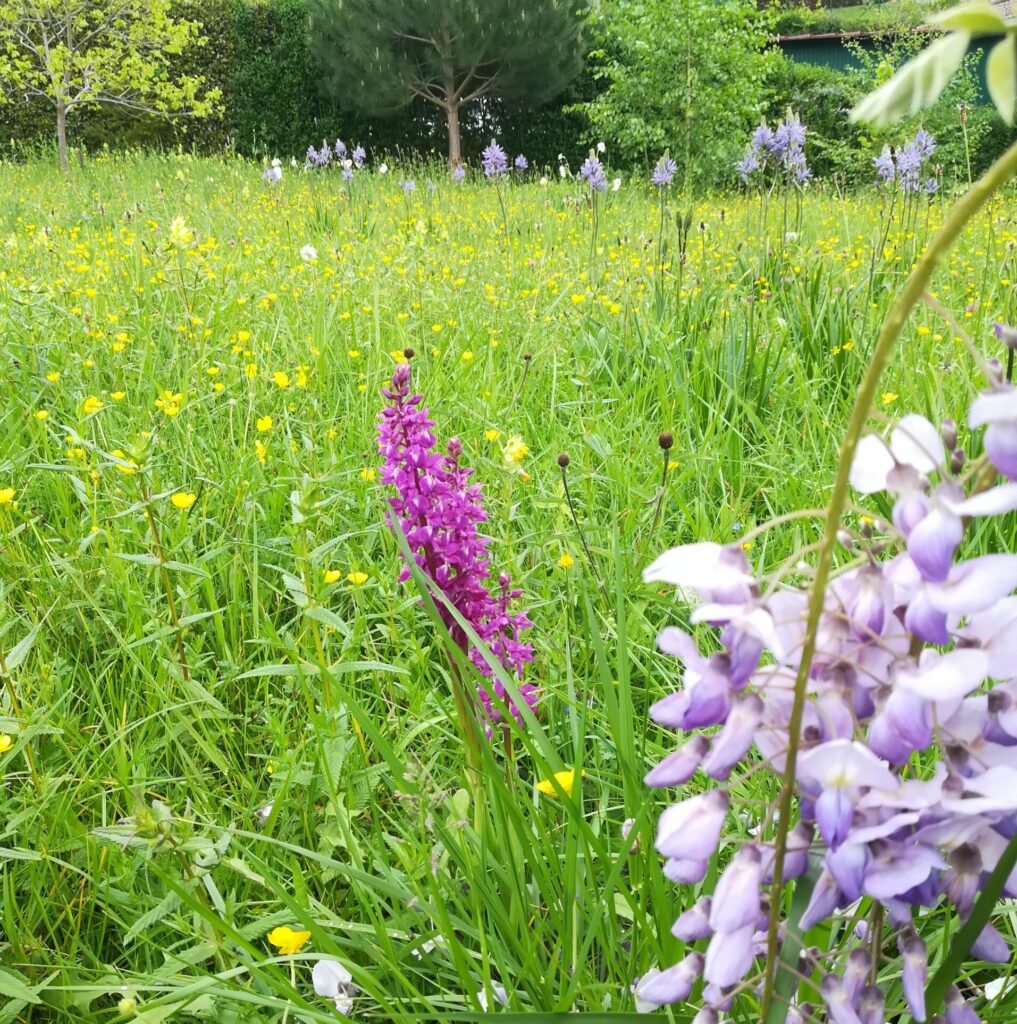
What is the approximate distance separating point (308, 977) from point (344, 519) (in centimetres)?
115

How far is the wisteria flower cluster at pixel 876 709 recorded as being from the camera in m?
0.51

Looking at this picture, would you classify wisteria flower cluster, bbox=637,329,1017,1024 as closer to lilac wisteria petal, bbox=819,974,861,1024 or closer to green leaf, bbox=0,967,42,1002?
lilac wisteria petal, bbox=819,974,861,1024

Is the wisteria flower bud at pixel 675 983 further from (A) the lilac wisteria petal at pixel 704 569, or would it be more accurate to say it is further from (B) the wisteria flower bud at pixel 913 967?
(A) the lilac wisteria petal at pixel 704 569

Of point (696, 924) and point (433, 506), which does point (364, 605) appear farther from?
point (696, 924)

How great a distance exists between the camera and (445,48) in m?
14.0

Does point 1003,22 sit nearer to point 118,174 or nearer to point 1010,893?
point 1010,893

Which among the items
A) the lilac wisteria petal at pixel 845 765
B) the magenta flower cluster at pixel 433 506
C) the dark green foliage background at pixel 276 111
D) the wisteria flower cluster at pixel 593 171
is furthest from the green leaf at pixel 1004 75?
the dark green foliage background at pixel 276 111

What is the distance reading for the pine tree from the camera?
13.7 meters

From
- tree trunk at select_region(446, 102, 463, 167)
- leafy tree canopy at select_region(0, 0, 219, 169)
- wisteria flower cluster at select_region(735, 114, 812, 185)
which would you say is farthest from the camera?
tree trunk at select_region(446, 102, 463, 167)

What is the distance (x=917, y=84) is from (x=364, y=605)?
155 centimetres

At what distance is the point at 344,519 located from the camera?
216 cm

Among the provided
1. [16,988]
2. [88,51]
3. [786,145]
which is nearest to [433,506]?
[16,988]

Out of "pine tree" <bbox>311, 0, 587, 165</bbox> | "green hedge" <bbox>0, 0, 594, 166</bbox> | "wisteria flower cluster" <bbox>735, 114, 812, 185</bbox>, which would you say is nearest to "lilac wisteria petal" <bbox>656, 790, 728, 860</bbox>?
"wisteria flower cluster" <bbox>735, 114, 812, 185</bbox>

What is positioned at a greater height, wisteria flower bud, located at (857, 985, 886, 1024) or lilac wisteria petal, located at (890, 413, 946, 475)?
lilac wisteria petal, located at (890, 413, 946, 475)
